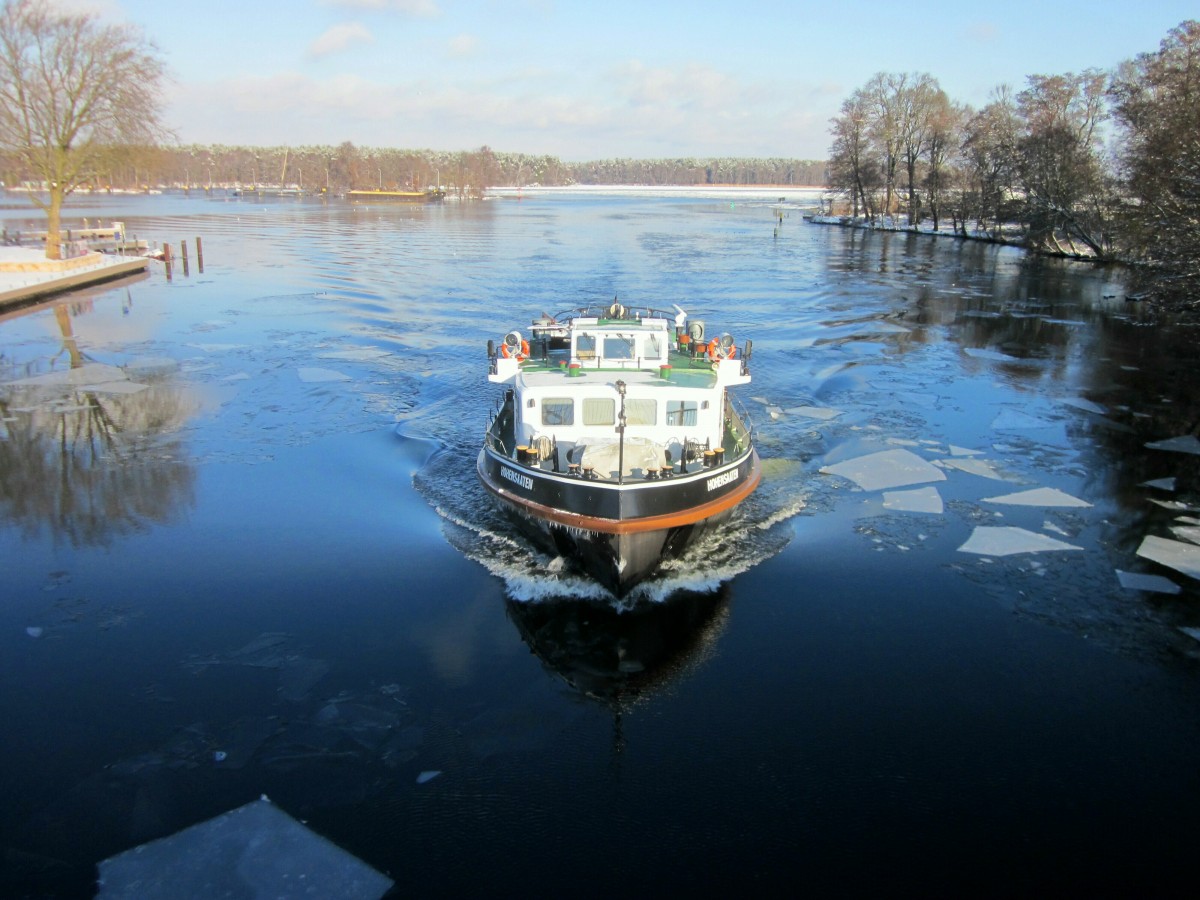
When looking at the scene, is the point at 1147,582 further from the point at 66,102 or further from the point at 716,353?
the point at 66,102

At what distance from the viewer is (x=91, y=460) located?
1923 cm

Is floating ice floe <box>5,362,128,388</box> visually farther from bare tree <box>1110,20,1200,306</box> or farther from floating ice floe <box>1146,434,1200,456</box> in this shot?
bare tree <box>1110,20,1200,306</box>

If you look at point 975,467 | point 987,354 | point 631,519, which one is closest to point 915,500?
point 975,467

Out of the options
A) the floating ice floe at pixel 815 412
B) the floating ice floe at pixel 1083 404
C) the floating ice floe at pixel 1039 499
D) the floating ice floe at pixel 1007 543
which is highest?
the floating ice floe at pixel 1083 404

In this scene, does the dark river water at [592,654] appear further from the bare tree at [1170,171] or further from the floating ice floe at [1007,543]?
the bare tree at [1170,171]

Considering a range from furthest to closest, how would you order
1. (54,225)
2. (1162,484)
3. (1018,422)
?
(54,225) < (1018,422) < (1162,484)

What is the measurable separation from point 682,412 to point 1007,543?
251 inches

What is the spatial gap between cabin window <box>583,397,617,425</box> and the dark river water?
2.73 m

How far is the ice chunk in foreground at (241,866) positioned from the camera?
318 inches

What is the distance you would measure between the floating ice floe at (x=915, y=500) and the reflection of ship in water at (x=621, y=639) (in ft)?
17.3

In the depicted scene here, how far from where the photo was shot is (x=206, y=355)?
3038 cm

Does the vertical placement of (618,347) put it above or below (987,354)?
above

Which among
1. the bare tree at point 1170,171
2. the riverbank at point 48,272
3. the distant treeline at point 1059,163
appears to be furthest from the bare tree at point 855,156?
the riverbank at point 48,272

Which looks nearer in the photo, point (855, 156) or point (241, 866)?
point (241, 866)
